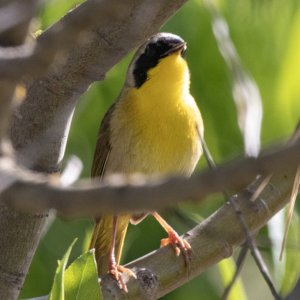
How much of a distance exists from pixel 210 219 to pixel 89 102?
159cm

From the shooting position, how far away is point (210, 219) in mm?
1898

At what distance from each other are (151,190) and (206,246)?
1244mm

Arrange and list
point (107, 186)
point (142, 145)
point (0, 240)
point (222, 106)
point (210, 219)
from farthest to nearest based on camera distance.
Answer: point (222, 106), point (142, 145), point (210, 219), point (0, 240), point (107, 186)

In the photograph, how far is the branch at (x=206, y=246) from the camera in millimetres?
1822

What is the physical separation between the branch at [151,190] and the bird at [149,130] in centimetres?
188

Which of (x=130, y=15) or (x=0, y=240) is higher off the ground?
(x=130, y=15)

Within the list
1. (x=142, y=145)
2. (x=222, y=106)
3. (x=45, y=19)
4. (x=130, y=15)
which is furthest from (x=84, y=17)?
(x=222, y=106)

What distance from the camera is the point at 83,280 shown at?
5.65 feet

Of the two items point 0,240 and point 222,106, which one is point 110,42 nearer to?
point 0,240

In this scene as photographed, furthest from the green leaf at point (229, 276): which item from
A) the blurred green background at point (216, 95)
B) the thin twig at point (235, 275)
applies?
the thin twig at point (235, 275)

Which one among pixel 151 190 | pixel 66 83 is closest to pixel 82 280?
pixel 66 83

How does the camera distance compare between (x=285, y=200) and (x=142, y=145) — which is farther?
(x=142, y=145)

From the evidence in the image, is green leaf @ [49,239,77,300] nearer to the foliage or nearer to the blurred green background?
the foliage

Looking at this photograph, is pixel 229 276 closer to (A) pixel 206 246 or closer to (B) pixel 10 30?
(A) pixel 206 246
